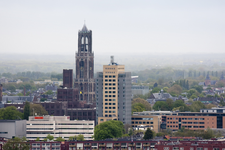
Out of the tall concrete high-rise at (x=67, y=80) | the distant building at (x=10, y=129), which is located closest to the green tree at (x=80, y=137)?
the distant building at (x=10, y=129)

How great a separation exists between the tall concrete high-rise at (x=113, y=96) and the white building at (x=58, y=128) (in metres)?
11.1

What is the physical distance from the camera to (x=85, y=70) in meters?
190

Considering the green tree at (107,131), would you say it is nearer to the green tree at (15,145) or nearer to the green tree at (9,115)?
the green tree at (15,145)

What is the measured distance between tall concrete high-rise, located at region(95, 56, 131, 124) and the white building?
11071mm

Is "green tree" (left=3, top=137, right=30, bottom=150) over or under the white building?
under

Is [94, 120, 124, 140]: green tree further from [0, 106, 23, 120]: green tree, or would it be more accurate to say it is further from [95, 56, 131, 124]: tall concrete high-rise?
[0, 106, 23, 120]: green tree

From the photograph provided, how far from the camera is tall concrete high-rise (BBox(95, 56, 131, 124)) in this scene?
419 feet

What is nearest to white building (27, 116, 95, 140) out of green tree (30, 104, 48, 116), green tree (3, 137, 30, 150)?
green tree (3, 137, 30, 150)

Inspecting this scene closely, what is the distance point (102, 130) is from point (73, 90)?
54.1 m

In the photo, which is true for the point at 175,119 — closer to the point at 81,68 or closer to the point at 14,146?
the point at 14,146

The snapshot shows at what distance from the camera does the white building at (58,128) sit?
115750mm

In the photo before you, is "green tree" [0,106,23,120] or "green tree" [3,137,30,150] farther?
"green tree" [0,106,23,120]

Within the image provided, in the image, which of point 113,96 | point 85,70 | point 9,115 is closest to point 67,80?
point 85,70

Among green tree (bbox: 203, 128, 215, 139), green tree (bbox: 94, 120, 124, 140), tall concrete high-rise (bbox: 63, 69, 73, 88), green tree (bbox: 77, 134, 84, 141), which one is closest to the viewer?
green tree (bbox: 94, 120, 124, 140)
